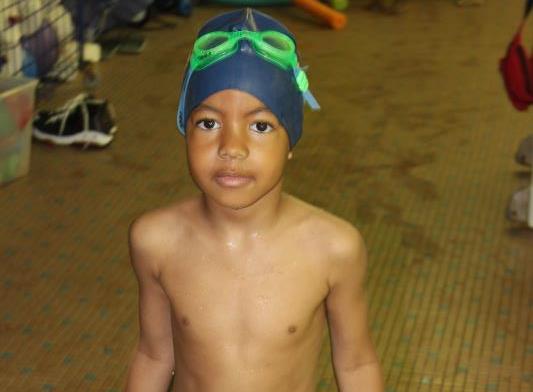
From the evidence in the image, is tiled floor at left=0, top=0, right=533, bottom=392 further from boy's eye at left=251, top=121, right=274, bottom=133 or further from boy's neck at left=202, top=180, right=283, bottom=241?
boy's eye at left=251, top=121, right=274, bottom=133

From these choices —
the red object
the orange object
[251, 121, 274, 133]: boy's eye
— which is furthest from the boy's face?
the orange object

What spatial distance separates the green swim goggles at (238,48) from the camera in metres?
1.06

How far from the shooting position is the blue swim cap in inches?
41.3

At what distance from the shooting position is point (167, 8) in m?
3.82

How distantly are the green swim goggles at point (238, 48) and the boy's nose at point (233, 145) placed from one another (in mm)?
74

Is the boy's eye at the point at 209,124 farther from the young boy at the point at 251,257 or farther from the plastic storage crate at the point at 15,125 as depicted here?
the plastic storage crate at the point at 15,125

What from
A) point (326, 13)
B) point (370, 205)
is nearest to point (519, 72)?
point (370, 205)

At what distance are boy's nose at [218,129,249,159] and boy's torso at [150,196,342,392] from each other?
136 millimetres

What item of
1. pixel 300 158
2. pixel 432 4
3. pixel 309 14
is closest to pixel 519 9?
pixel 432 4

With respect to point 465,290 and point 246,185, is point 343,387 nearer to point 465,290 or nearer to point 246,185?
point 246,185

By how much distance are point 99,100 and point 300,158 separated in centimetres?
55

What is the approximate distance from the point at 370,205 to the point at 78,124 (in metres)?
0.78

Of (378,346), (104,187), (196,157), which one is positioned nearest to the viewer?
(196,157)

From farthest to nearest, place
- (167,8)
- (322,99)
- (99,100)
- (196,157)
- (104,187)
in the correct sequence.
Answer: (167,8)
(322,99)
(99,100)
(104,187)
(196,157)
